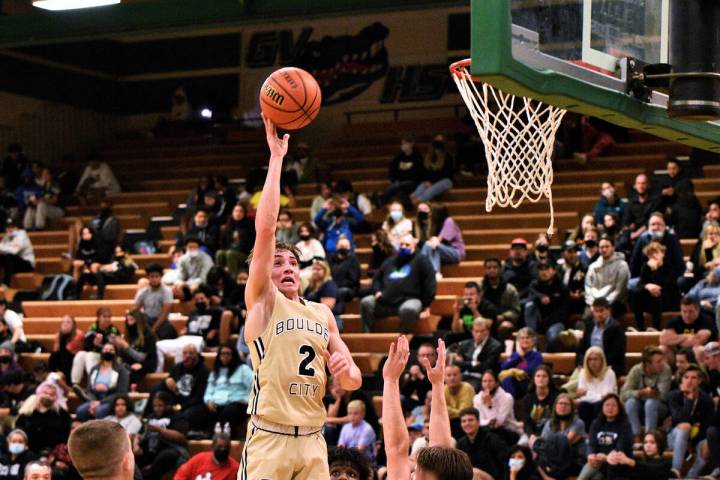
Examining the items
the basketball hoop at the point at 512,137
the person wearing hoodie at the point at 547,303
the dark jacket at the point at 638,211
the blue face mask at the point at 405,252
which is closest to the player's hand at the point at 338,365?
the basketball hoop at the point at 512,137

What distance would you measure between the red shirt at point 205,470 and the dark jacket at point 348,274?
137 inches

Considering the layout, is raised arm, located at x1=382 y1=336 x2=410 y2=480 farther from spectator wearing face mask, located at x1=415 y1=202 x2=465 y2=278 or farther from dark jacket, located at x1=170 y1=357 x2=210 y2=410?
spectator wearing face mask, located at x1=415 y1=202 x2=465 y2=278

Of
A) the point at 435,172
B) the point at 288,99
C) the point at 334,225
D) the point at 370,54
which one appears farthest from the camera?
the point at 370,54

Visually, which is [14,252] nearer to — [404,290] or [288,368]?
[404,290]

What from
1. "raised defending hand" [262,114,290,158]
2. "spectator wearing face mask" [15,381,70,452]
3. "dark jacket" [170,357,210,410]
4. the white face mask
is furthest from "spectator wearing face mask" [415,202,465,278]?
"raised defending hand" [262,114,290,158]

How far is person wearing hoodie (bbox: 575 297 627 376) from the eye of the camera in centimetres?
1222

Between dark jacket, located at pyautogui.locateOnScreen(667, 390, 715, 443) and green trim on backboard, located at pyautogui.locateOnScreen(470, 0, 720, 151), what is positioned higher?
green trim on backboard, located at pyautogui.locateOnScreen(470, 0, 720, 151)

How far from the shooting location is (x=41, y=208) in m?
19.8

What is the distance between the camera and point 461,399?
11844mm

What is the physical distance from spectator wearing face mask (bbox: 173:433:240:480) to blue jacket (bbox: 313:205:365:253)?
4.08m

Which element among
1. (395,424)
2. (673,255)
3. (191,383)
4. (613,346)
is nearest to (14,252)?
(191,383)

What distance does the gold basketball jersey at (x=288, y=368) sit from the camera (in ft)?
19.9

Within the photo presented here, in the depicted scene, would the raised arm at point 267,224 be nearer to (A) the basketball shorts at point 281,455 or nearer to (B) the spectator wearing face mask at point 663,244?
(A) the basketball shorts at point 281,455

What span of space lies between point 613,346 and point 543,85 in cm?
734
